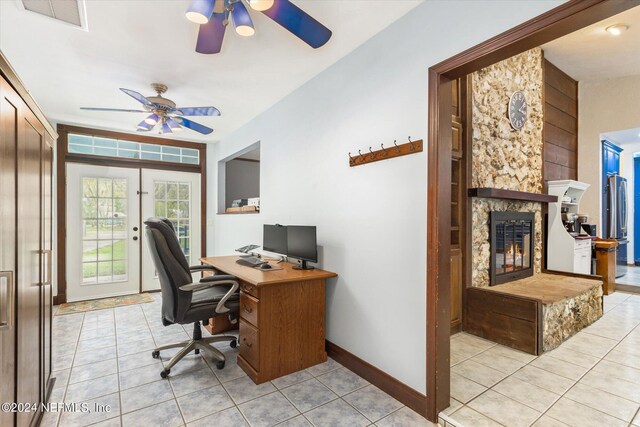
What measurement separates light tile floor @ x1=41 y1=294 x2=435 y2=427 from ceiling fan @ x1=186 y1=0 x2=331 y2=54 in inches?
90.5

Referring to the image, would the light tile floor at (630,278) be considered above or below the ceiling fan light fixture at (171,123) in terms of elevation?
below

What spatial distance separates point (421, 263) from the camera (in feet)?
6.57

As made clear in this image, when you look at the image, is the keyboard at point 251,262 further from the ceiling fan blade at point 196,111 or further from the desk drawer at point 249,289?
the ceiling fan blade at point 196,111

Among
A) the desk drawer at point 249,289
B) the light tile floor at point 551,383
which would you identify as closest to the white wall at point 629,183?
the light tile floor at point 551,383

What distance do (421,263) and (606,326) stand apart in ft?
9.66

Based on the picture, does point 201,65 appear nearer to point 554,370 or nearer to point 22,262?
point 22,262

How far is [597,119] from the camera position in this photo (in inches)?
197

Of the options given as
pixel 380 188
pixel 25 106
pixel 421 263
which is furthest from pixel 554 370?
pixel 25 106

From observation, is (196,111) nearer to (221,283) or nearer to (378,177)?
(221,283)

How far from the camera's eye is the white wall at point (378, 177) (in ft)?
6.45

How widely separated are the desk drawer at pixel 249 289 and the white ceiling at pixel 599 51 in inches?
180

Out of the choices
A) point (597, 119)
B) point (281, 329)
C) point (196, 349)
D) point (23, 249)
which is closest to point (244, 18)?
point (23, 249)

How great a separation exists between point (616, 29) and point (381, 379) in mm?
4537

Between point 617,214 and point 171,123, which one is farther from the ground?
point 171,123
